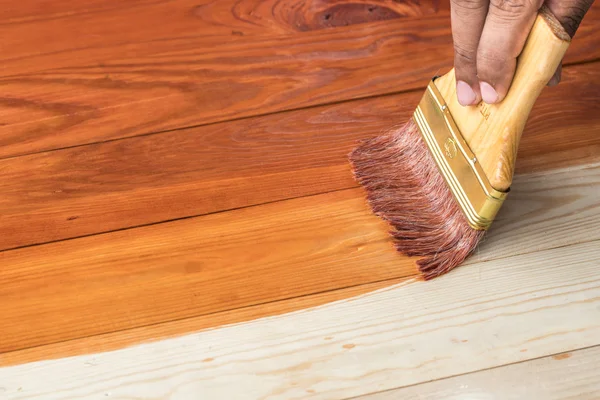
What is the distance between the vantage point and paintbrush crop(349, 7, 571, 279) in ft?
3.37

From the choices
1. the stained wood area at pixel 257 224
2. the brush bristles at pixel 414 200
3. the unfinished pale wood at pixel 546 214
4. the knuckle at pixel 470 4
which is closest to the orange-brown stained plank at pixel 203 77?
the stained wood area at pixel 257 224

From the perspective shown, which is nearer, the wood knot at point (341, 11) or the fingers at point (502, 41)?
the fingers at point (502, 41)

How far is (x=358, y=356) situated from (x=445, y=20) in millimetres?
885

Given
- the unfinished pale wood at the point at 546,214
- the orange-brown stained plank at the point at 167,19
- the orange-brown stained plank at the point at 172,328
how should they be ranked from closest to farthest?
the orange-brown stained plank at the point at 172,328, the unfinished pale wood at the point at 546,214, the orange-brown stained plank at the point at 167,19

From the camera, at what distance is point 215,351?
1.07 meters

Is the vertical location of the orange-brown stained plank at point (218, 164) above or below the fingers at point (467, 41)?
below

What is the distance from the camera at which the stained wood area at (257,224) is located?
1054 millimetres

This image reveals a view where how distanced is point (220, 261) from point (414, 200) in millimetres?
342

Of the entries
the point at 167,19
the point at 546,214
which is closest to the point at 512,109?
the point at 546,214

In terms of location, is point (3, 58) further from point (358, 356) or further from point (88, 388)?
point (358, 356)

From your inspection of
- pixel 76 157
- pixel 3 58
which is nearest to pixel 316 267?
pixel 76 157

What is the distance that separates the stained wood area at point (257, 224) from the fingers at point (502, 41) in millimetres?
284

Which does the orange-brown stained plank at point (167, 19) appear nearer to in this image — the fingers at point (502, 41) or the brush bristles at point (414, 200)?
the brush bristles at point (414, 200)

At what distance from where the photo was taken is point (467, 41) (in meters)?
1.06
